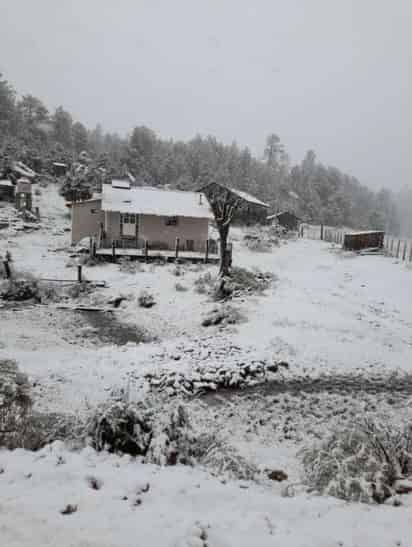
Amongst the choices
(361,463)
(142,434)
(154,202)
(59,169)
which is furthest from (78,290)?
(59,169)

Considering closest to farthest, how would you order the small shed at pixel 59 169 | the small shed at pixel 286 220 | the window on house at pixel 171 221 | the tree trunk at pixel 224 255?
the tree trunk at pixel 224 255
the window on house at pixel 171 221
the small shed at pixel 59 169
the small shed at pixel 286 220

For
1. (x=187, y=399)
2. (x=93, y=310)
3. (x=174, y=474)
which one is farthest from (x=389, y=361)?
(x=93, y=310)

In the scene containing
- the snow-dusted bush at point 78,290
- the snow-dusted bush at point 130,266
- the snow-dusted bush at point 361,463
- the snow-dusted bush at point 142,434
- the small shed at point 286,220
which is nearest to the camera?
the snow-dusted bush at point 361,463

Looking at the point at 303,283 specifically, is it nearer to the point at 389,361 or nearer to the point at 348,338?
the point at 348,338

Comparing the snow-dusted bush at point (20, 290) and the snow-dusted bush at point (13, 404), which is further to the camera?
the snow-dusted bush at point (20, 290)

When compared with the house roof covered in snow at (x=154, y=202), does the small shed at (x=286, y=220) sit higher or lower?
higher

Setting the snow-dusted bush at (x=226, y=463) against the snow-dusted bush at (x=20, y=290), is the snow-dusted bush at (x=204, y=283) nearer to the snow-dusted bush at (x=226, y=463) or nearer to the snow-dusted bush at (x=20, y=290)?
the snow-dusted bush at (x=20, y=290)

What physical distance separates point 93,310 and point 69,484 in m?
9.71

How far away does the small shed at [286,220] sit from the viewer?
140ft

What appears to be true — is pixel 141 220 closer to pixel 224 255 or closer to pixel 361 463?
pixel 224 255

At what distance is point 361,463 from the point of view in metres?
3.72

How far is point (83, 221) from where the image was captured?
76.7 feet

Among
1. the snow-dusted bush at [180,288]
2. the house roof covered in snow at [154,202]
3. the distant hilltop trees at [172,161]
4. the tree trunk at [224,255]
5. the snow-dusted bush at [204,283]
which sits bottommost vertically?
the snow-dusted bush at [180,288]

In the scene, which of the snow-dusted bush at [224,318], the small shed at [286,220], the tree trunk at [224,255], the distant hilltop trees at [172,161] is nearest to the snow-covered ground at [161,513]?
the snow-dusted bush at [224,318]
